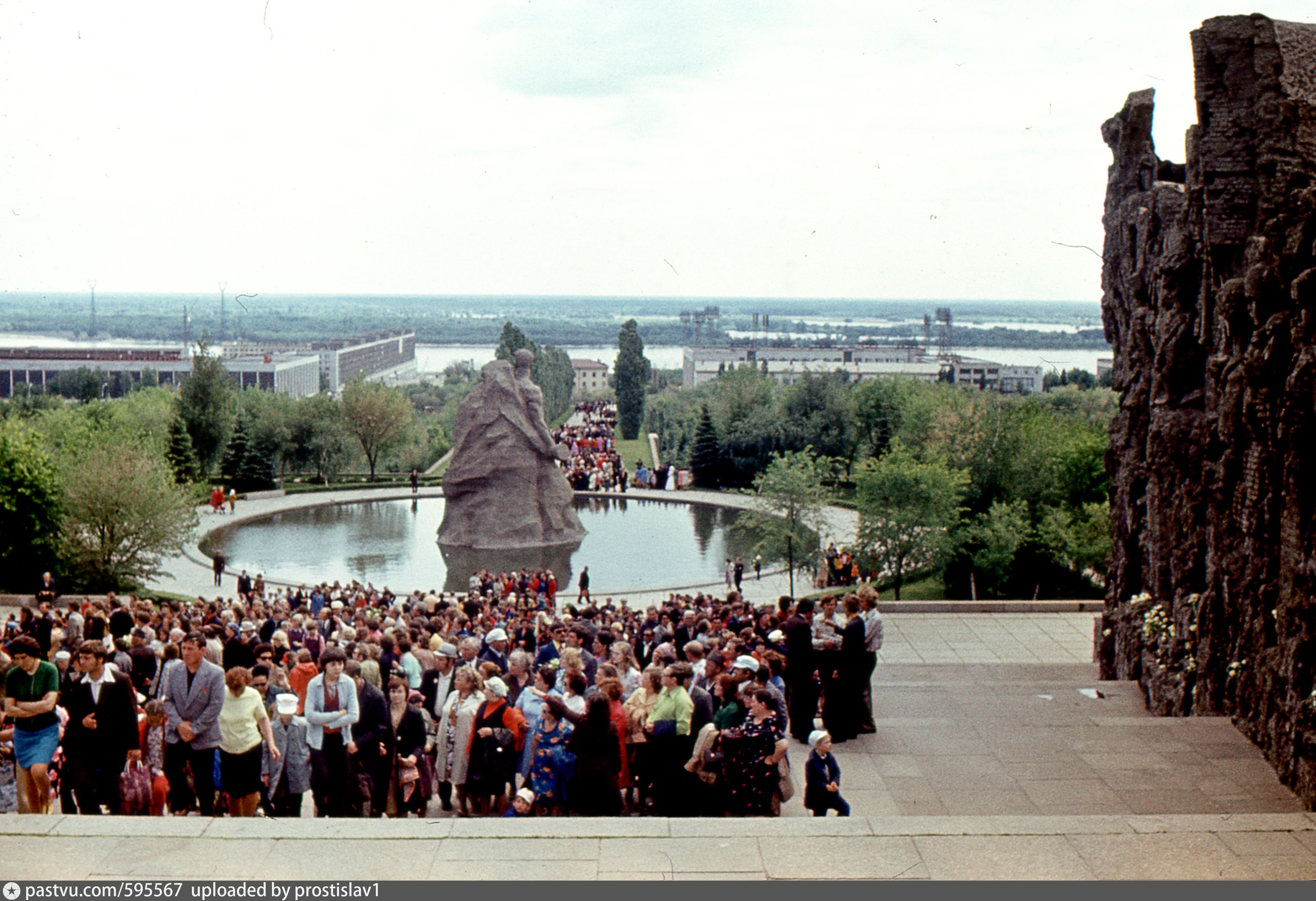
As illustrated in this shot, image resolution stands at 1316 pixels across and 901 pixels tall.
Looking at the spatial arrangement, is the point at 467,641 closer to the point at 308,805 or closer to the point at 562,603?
the point at 308,805

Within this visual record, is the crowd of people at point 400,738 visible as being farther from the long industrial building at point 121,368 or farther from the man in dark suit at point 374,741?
the long industrial building at point 121,368

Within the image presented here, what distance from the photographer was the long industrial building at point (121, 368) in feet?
365

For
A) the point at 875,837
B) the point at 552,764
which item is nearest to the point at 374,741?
the point at 552,764

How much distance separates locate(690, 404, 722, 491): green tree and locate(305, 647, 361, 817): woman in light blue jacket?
4268 cm

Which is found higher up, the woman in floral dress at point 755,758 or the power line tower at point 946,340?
the power line tower at point 946,340

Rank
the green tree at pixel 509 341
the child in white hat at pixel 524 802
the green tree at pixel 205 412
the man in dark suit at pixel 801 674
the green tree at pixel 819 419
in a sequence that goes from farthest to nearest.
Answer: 1. the green tree at pixel 509 341
2. the green tree at pixel 819 419
3. the green tree at pixel 205 412
4. the man in dark suit at pixel 801 674
5. the child in white hat at pixel 524 802

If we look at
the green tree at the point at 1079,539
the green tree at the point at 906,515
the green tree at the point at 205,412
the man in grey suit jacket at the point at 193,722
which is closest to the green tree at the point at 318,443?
the green tree at the point at 205,412

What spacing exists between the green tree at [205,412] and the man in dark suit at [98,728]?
44.6 m

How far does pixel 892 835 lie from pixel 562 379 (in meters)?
84.0

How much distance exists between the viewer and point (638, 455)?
222 feet

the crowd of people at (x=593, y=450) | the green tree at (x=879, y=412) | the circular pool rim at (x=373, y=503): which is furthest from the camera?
the green tree at (x=879, y=412)

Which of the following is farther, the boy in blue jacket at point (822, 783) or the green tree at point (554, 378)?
the green tree at point (554, 378)

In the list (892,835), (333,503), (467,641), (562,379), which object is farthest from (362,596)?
(562,379)

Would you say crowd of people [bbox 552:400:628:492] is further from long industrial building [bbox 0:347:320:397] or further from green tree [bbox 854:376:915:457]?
long industrial building [bbox 0:347:320:397]
